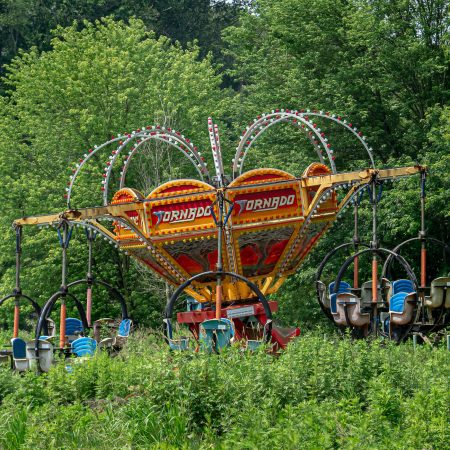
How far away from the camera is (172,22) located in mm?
55375

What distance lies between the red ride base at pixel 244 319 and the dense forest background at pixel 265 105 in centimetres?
639

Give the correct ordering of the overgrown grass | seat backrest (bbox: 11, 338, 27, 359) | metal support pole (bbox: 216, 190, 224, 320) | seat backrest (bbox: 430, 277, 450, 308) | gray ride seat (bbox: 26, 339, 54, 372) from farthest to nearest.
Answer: seat backrest (bbox: 430, 277, 450, 308)
seat backrest (bbox: 11, 338, 27, 359)
metal support pole (bbox: 216, 190, 224, 320)
gray ride seat (bbox: 26, 339, 54, 372)
the overgrown grass

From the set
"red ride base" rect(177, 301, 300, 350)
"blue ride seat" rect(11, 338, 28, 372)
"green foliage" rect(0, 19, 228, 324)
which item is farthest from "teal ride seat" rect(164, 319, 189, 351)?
"green foliage" rect(0, 19, 228, 324)

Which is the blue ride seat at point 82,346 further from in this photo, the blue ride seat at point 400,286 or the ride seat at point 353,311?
the blue ride seat at point 400,286

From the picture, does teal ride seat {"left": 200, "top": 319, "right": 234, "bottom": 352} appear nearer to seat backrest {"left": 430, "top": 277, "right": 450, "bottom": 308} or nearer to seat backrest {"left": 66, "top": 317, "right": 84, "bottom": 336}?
seat backrest {"left": 430, "top": 277, "right": 450, "bottom": 308}

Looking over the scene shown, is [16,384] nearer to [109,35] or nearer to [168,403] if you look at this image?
[168,403]

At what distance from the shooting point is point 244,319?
17.9 m

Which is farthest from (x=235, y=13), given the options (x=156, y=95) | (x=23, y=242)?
(x=23, y=242)

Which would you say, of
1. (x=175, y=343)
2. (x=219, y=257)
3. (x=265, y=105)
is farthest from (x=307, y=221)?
(x=265, y=105)

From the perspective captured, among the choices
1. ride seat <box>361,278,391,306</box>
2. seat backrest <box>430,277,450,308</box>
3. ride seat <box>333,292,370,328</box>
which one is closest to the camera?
ride seat <box>333,292,370,328</box>

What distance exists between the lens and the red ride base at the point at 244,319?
17.0m

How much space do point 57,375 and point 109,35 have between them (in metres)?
21.5

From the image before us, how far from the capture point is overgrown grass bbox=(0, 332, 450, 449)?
9930 mm

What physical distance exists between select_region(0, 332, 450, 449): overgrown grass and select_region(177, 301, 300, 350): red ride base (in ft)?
10.6
